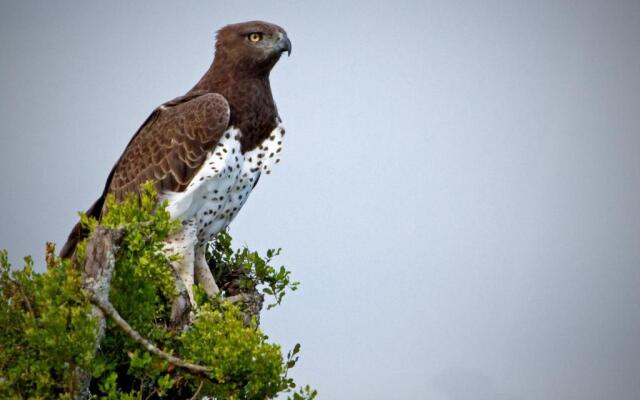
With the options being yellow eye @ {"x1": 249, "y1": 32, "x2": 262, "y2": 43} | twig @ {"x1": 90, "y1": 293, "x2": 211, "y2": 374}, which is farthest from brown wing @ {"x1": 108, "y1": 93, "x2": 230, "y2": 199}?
twig @ {"x1": 90, "y1": 293, "x2": 211, "y2": 374}

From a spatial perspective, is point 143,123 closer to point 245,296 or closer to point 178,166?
point 178,166

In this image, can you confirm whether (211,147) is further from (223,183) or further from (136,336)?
(136,336)

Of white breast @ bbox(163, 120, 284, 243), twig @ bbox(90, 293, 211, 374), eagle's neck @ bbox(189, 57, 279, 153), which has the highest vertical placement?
eagle's neck @ bbox(189, 57, 279, 153)

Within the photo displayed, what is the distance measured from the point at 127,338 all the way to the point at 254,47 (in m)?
3.89

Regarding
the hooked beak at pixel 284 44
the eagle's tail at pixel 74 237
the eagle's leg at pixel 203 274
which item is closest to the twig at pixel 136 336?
the eagle's leg at pixel 203 274

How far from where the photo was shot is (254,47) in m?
10.3

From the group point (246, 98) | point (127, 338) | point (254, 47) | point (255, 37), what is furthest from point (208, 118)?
point (127, 338)

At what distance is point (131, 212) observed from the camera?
804 centimetres

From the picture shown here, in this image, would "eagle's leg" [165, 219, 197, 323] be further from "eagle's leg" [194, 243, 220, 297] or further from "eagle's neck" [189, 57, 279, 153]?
"eagle's neck" [189, 57, 279, 153]

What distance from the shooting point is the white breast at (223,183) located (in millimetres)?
9609

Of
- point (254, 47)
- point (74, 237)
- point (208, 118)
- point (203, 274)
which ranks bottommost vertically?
point (74, 237)

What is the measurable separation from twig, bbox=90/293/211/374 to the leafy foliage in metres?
0.08

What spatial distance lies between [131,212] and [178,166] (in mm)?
1678

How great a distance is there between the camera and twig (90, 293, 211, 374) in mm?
7505
